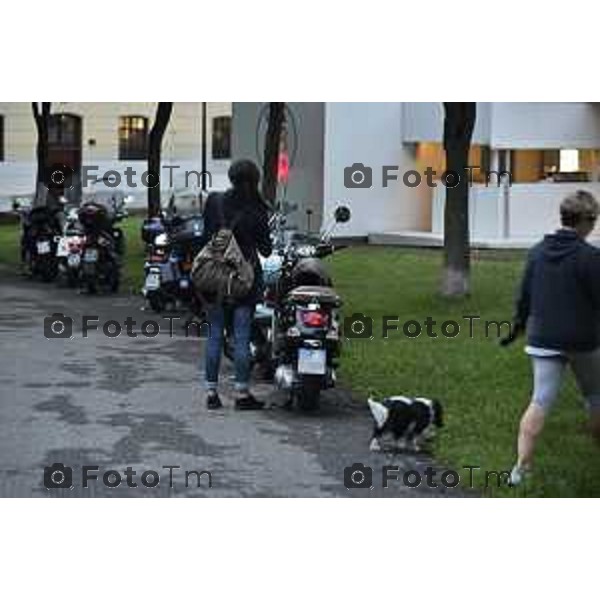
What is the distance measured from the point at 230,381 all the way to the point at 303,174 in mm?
16424

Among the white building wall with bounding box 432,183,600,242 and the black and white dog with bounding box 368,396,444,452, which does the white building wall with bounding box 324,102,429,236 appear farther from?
the black and white dog with bounding box 368,396,444,452

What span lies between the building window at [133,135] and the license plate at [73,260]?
1900 centimetres

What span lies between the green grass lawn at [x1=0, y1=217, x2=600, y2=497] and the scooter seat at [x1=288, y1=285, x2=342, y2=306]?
3.16 feet

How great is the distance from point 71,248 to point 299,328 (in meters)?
9.29

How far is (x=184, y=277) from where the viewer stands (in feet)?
47.8

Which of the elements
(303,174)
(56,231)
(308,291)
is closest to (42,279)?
(56,231)

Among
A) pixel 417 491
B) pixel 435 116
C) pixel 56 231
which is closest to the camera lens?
pixel 417 491

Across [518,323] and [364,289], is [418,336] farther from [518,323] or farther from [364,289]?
[518,323]

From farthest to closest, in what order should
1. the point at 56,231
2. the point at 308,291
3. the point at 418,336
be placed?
the point at 56,231
the point at 418,336
the point at 308,291

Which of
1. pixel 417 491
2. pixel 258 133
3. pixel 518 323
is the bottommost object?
pixel 417 491

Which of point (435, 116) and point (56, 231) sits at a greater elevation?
point (435, 116)

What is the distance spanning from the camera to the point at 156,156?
24.6 meters

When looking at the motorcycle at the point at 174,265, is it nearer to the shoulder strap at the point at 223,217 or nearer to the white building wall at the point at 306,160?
the shoulder strap at the point at 223,217

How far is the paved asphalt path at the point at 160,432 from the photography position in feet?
23.5
